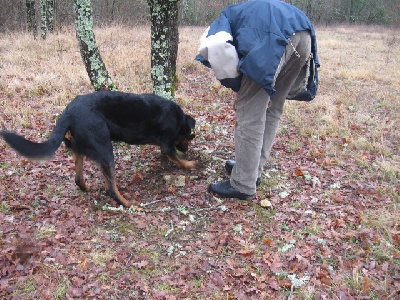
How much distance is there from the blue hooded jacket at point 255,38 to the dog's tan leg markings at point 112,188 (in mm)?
1519

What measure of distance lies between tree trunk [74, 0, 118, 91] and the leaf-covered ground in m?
1.11

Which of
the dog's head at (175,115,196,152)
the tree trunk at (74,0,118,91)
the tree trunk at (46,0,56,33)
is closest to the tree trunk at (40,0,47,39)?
the tree trunk at (46,0,56,33)

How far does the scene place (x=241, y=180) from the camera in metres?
3.57

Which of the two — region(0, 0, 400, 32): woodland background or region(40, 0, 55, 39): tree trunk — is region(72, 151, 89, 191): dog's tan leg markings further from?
region(40, 0, 55, 39): tree trunk

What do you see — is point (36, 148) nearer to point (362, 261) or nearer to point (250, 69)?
point (250, 69)

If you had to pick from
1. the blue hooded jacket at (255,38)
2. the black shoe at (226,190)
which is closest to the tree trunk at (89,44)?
the black shoe at (226,190)

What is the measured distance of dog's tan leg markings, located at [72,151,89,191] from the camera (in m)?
3.60

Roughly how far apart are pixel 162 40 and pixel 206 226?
2558 mm

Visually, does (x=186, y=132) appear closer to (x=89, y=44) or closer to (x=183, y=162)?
(x=183, y=162)

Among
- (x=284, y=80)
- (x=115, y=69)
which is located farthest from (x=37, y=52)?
(x=284, y=80)

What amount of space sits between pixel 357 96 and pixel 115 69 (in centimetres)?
563

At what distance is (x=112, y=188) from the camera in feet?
11.7

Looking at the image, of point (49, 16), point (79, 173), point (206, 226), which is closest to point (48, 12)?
point (49, 16)

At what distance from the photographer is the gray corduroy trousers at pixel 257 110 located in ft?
10.0
